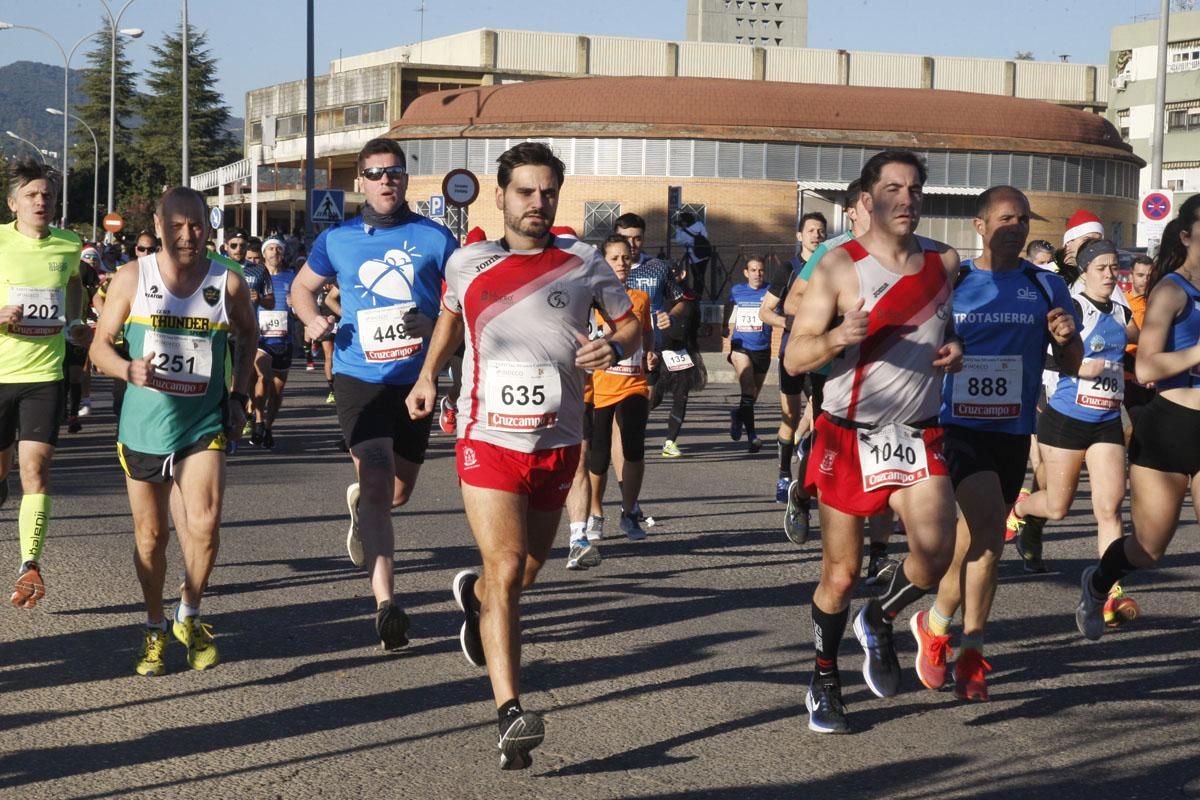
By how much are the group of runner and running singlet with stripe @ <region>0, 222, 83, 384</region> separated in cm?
1

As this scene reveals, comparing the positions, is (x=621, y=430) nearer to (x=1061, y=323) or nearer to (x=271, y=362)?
(x=1061, y=323)

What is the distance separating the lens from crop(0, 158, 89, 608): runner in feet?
25.9

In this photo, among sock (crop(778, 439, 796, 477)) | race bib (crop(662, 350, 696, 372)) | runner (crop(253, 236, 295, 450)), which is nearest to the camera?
sock (crop(778, 439, 796, 477))

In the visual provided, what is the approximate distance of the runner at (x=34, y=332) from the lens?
791cm

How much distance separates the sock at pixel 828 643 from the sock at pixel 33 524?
3.93 meters

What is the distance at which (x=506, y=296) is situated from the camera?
18.0 ft

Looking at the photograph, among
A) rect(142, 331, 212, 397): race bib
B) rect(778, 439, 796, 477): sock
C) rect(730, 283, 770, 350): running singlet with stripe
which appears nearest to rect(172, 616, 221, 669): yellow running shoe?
rect(142, 331, 212, 397): race bib

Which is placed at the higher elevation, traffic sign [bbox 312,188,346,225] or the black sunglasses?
traffic sign [bbox 312,188,346,225]

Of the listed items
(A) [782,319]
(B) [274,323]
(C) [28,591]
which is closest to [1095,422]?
(A) [782,319]

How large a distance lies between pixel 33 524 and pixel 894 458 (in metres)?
4.35

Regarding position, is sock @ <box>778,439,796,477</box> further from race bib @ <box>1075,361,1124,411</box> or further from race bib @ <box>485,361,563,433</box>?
race bib @ <box>485,361,563,433</box>

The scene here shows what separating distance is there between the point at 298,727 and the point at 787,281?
753cm

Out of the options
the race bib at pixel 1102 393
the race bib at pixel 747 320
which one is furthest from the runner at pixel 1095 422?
the race bib at pixel 747 320

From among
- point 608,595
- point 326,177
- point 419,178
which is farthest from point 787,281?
point 326,177
